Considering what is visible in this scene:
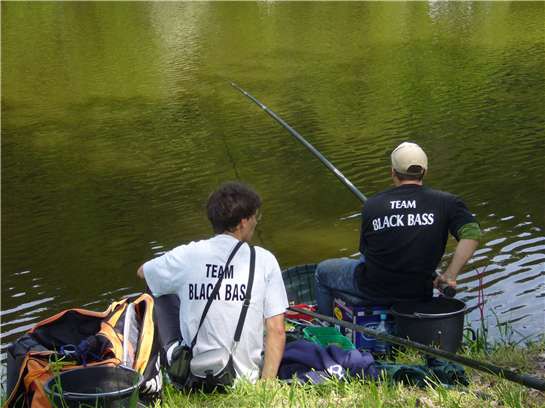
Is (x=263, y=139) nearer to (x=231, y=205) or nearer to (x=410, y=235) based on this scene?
(x=410, y=235)

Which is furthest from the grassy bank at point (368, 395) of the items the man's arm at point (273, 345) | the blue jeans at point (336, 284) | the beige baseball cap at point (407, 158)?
the beige baseball cap at point (407, 158)

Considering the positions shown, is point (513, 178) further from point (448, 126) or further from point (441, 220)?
point (441, 220)

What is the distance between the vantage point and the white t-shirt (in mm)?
3469

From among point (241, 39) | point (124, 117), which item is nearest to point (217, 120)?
point (124, 117)

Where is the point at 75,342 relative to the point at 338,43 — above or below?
below

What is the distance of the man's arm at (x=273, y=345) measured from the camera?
349 centimetres

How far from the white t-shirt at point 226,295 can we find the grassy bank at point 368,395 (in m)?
0.18

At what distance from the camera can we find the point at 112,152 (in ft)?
35.9

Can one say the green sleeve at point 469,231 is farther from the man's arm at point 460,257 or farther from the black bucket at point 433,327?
the black bucket at point 433,327

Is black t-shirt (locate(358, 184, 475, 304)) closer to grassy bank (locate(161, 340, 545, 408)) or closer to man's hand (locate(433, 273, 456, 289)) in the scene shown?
man's hand (locate(433, 273, 456, 289))

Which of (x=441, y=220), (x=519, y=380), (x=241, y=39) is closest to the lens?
(x=519, y=380)

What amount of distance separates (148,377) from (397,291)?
1483 mm

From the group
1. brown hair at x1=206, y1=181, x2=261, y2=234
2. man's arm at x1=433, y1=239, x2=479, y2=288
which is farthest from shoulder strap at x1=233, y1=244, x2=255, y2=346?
man's arm at x1=433, y1=239, x2=479, y2=288

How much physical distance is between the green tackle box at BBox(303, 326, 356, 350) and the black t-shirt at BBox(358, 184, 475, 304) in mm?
397
